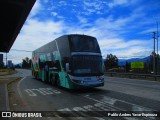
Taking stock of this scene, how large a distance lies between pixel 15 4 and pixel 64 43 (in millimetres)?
7556

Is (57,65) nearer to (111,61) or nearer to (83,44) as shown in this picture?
(83,44)

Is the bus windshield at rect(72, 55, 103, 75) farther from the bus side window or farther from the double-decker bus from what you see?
the bus side window

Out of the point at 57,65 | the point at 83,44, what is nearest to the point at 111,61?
the point at 57,65

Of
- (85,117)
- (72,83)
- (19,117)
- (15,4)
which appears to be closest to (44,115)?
(19,117)

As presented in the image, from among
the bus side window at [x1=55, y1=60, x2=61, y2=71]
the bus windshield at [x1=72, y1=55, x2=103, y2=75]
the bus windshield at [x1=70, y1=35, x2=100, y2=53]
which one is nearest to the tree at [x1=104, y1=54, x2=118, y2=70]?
the bus side window at [x1=55, y1=60, x2=61, y2=71]

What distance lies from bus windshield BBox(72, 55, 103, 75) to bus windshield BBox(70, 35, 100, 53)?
0.51 meters

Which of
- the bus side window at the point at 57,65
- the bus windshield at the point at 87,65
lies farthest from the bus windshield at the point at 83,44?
the bus side window at the point at 57,65

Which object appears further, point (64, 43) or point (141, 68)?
point (141, 68)

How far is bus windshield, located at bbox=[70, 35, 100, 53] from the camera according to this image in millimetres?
16688

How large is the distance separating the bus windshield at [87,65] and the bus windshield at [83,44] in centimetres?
51

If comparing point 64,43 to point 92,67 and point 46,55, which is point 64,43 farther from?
point 46,55

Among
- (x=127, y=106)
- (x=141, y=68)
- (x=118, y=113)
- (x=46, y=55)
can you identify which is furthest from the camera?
(x=141, y=68)

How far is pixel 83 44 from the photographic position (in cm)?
1708

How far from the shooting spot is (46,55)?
23828 mm
